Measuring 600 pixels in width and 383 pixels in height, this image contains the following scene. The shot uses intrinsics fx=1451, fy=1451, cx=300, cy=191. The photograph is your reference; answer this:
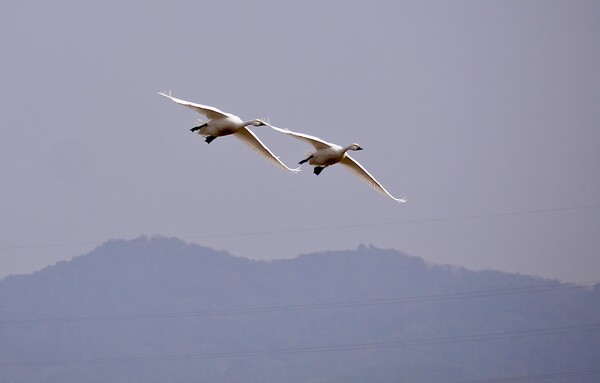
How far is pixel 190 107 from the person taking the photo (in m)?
50.2

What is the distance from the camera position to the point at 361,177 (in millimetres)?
55375

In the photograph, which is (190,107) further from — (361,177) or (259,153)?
(361,177)

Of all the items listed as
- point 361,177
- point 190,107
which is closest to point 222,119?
point 190,107

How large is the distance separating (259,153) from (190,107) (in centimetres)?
401

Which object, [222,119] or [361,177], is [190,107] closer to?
[222,119]

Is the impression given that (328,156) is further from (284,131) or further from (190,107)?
(190,107)

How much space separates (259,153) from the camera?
174 ft

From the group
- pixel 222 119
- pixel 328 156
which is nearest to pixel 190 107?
pixel 222 119

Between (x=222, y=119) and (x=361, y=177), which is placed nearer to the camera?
(x=222, y=119)

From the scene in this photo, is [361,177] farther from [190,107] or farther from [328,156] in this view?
[190,107]

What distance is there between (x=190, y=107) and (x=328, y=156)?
5.61 meters

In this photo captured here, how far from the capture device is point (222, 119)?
169ft

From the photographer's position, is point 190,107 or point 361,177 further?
point 361,177

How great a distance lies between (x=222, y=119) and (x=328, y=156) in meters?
4.17
